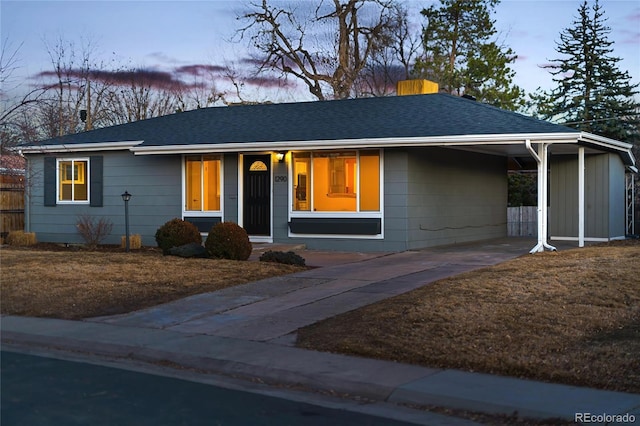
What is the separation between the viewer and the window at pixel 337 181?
20.2 m

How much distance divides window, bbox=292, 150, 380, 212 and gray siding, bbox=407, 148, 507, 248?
1044mm

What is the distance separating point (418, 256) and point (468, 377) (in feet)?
34.3

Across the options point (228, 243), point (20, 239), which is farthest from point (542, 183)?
point (20, 239)

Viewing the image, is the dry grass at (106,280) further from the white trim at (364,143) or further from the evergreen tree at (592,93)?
the evergreen tree at (592,93)

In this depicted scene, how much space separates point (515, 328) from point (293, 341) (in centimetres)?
281

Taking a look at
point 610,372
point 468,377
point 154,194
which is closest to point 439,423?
point 468,377

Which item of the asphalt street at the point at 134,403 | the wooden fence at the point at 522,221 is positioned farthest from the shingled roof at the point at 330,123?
the asphalt street at the point at 134,403

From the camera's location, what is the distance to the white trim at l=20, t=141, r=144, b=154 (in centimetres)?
2286

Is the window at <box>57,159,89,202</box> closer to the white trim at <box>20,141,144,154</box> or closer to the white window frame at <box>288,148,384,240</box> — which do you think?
the white trim at <box>20,141,144,154</box>

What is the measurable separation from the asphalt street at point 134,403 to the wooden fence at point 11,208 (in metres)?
17.9

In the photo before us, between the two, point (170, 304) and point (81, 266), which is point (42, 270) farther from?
point (170, 304)

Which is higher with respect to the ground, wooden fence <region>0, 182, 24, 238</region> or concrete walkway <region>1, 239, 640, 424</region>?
wooden fence <region>0, 182, 24, 238</region>

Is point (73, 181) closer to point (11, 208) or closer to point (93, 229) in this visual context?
point (93, 229)

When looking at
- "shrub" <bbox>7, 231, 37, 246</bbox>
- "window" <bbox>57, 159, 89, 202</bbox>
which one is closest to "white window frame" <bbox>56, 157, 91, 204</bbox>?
"window" <bbox>57, 159, 89, 202</bbox>
